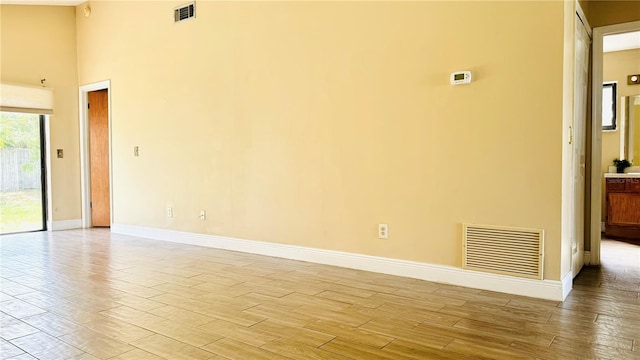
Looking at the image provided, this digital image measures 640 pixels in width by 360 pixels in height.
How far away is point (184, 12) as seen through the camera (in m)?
5.35

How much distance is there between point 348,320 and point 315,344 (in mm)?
412

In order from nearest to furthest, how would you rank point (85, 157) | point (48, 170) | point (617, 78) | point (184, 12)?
point (184, 12)
point (617, 78)
point (48, 170)
point (85, 157)

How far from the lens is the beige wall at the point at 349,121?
3.20 m

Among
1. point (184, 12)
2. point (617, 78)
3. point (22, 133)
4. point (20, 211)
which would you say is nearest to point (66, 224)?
point (20, 211)

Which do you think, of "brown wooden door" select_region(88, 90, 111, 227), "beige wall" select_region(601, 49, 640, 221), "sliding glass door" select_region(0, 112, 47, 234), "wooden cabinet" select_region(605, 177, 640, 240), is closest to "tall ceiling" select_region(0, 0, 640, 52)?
"beige wall" select_region(601, 49, 640, 221)

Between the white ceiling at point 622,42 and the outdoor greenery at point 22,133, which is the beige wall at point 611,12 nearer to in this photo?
the white ceiling at point 622,42

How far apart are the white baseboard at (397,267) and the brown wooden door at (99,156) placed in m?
2.08

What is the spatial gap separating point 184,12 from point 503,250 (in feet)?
14.5

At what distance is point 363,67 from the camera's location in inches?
153

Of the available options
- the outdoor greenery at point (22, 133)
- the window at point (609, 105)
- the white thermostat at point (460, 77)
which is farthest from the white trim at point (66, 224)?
the window at point (609, 105)

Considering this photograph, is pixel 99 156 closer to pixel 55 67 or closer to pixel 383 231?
pixel 55 67

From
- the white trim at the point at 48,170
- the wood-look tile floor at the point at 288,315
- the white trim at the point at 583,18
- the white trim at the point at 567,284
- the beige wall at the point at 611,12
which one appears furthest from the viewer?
the white trim at the point at 48,170

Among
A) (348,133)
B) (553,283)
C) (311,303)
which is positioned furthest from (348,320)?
(348,133)

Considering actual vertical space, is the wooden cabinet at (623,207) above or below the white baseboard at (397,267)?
above
